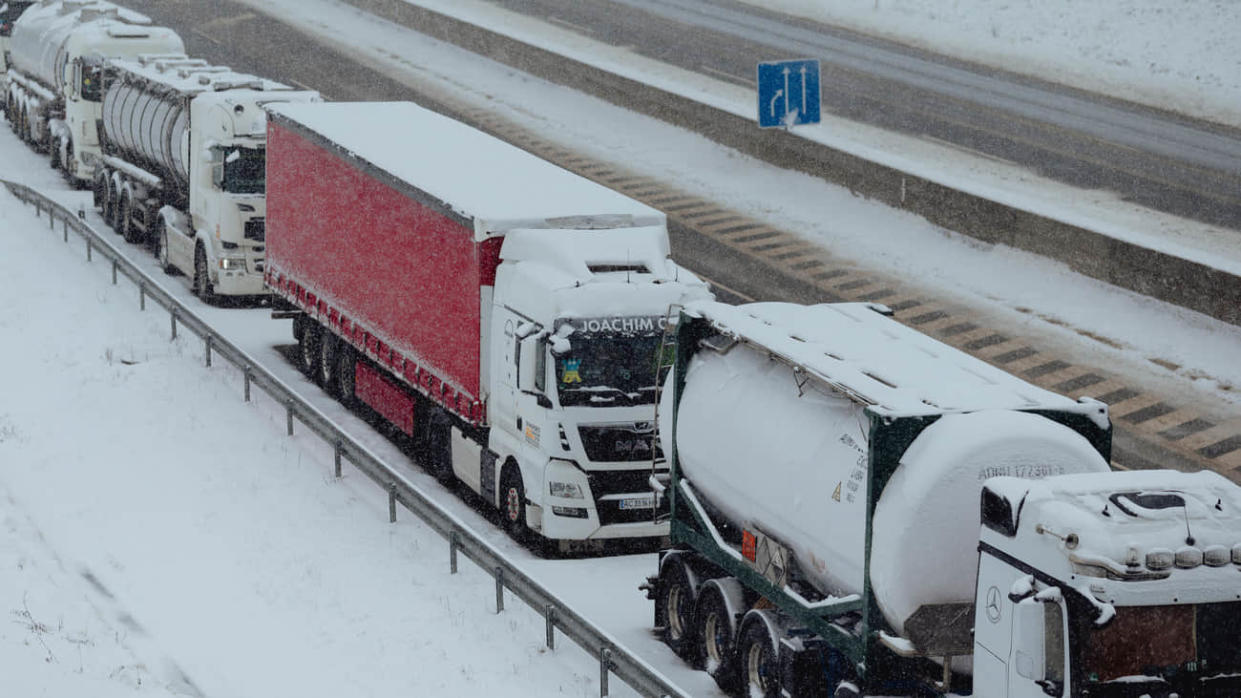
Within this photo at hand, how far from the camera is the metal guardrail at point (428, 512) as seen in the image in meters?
15.0

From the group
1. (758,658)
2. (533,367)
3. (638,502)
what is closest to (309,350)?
(533,367)

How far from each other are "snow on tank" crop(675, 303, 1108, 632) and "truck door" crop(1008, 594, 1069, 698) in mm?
1233

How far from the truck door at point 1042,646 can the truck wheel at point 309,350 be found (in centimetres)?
1772

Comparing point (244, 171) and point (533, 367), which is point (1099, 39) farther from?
point (533, 367)

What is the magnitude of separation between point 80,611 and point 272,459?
18.9 ft

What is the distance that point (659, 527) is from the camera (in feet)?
65.0

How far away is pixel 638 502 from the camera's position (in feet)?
64.0

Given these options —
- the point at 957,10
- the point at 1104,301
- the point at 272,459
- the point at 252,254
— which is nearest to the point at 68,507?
the point at 272,459

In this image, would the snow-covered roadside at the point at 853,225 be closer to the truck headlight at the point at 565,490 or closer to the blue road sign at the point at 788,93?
the blue road sign at the point at 788,93

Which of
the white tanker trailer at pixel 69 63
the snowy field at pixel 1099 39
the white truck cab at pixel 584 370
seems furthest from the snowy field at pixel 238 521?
the snowy field at pixel 1099 39

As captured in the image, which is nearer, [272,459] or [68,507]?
[68,507]

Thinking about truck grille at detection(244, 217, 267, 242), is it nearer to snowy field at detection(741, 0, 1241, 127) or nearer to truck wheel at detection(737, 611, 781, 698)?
truck wheel at detection(737, 611, 781, 698)

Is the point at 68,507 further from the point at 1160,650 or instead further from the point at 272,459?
the point at 1160,650

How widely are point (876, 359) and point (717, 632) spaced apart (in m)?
3.21
